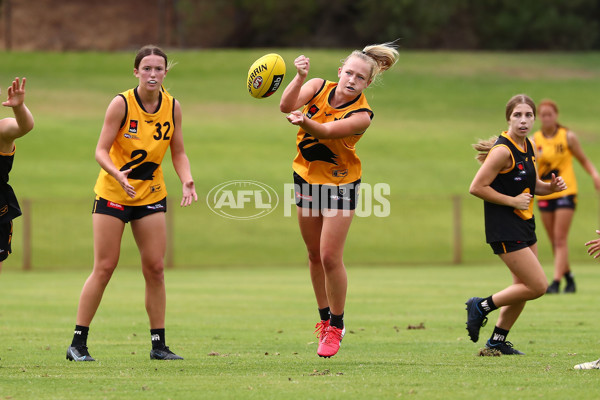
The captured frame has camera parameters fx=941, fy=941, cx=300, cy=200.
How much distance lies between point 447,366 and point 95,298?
2.73 m

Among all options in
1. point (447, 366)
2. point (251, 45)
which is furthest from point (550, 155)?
point (251, 45)

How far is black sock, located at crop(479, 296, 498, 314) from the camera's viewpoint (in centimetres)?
760

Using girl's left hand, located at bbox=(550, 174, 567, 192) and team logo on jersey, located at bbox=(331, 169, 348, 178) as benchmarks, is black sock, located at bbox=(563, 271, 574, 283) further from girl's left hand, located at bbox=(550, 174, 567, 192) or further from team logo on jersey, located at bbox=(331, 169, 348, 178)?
team logo on jersey, located at bbox=(331, 169, 348, 178)

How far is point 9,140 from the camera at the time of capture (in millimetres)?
6766

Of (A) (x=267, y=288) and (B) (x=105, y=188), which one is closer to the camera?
(B) (x=105, y=188)

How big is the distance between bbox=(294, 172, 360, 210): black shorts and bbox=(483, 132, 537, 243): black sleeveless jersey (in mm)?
1121

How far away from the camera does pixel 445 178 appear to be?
29656 millimetres

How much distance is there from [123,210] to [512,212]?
306 cm

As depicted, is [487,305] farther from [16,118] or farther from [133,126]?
[16,118]

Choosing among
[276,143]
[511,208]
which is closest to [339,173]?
[511,208]

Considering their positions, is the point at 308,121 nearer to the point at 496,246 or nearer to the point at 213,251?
the point at 496,246

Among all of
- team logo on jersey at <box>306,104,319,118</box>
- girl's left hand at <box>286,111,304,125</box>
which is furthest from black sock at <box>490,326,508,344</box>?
girl's left hand at <box>286,111,304,125</box>

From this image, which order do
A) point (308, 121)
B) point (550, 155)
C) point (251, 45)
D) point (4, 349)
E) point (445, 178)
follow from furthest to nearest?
point (251, 45), point (445, 178), point (550, 155), point (4, 349), point (308, 121)

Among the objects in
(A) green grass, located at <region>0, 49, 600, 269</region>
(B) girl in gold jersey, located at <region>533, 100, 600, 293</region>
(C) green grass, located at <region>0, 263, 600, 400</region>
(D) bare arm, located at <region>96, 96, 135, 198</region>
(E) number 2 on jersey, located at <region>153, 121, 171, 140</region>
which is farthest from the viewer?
(A) green grass, located at <region>0, 49, 600, 269</region>
